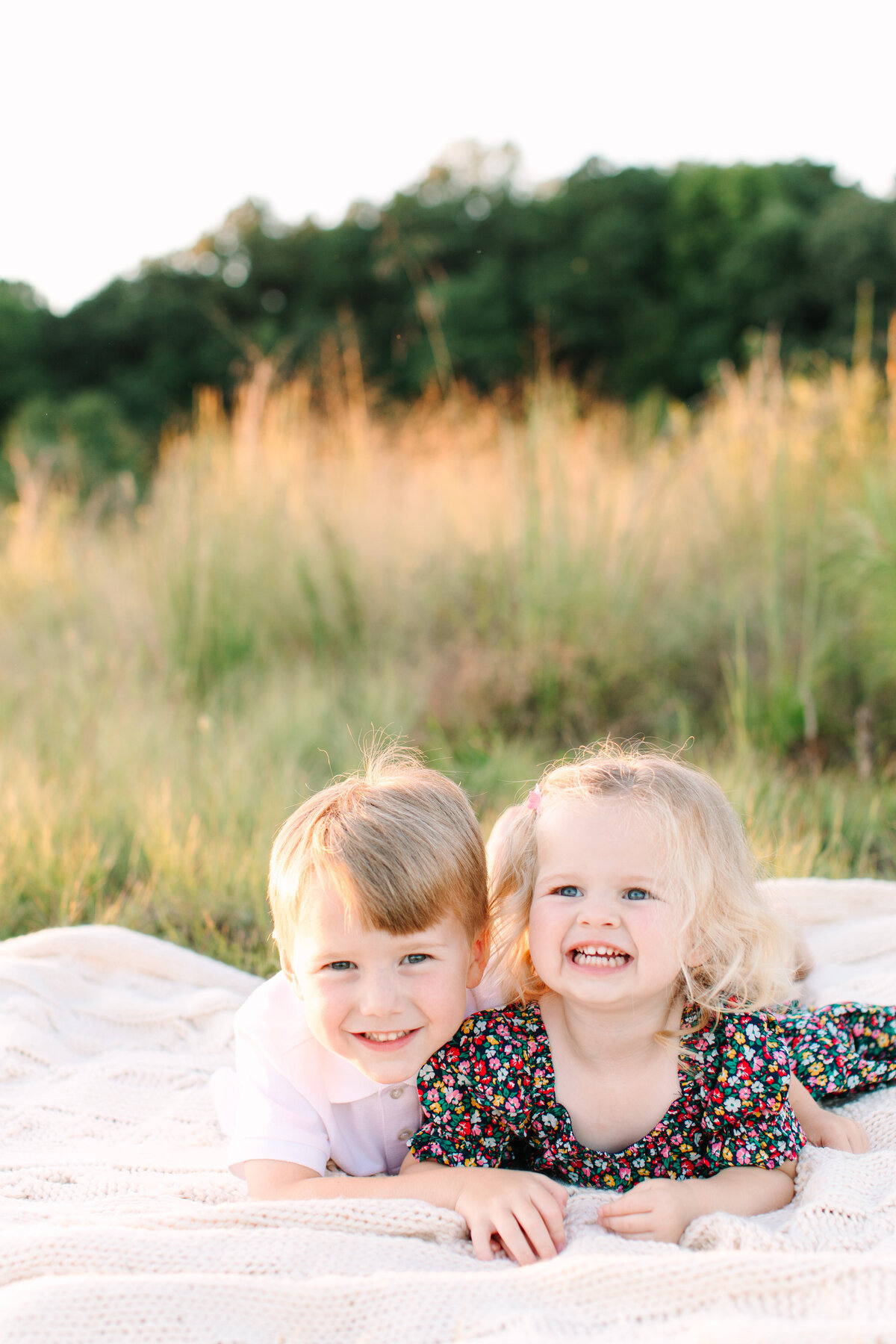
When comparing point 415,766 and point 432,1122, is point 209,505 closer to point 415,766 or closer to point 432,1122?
point 415,766

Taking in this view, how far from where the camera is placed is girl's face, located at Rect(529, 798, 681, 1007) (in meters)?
1.56

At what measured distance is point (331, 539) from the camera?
17.3ft

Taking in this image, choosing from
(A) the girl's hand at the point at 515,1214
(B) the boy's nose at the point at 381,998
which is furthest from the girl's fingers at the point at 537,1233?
(B) the boy's nose at the point at 381,998

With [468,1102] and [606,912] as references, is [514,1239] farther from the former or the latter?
[606,912]

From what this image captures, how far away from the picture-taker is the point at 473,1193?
1.51 meters

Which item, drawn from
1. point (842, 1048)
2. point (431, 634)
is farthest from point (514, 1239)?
point (431, 634)

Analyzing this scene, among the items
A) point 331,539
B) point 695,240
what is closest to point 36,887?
point 331,539

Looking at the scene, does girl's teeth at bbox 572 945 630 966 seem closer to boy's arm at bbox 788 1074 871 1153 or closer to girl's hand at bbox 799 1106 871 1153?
boy's arm at bbox 788 1074 871 1153

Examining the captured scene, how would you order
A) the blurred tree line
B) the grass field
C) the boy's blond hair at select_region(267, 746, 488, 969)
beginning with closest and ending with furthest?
1. the boy's blond hair at select_region(267, 746, 488, 969)
2. the grass field
3. the blurred tree line

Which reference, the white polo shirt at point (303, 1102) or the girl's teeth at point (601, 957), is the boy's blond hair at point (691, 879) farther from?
the white polo shirt at point (303, 1102)

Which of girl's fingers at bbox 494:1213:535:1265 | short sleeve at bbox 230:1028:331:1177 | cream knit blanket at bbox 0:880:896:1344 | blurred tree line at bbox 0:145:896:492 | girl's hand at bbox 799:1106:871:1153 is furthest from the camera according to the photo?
blurred tree line at bbox 0:145:896:492

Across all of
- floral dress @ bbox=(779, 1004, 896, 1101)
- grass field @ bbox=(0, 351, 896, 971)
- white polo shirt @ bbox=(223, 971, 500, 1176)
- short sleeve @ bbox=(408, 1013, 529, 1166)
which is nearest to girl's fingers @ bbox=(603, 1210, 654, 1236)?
short sleeve @ bbox=(408, 1013, 529, 1166)

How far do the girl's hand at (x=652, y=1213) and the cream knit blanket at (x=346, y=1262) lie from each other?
3 cm

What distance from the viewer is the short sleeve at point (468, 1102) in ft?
5.43
